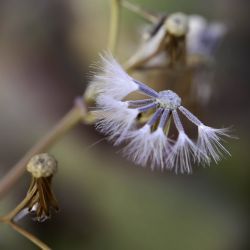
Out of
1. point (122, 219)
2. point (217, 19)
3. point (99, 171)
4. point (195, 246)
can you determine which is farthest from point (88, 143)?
Answer: point (217, 19)

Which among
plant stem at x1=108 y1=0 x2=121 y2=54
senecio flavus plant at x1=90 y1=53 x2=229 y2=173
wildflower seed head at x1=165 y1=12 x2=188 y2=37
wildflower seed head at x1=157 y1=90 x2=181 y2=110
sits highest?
wildflower seed head at x1=165 y1=12 x2=188 y2=37

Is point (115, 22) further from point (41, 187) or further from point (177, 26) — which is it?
point (41, 187)

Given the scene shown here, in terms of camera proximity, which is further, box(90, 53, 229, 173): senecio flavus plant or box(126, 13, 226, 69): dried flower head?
box(126, 13, 226, 69): dried flower head

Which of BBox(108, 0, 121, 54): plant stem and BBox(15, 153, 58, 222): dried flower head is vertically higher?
BBox(108, 0, 121, 54): plant stem

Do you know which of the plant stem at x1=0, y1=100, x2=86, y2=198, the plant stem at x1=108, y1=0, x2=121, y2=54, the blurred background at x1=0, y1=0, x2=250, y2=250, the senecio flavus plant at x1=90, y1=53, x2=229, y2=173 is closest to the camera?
the senecio flavus plant at x1=90, y1=53, x2=229, y2=173

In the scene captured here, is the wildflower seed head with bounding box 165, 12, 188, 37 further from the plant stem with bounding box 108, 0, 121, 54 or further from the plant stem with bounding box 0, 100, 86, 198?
the plant stem with bounding box 0, 100, 86, 198

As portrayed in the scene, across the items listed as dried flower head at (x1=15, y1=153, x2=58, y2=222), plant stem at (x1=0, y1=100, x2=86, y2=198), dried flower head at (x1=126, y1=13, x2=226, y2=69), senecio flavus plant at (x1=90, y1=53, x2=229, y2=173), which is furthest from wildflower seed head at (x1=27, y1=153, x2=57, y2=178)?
dried flower head at (x1=126, y1=13, x2=226, y2=69)

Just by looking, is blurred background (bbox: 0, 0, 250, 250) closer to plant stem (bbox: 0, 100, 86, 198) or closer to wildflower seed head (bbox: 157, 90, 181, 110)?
plant stem (bbox: 0, 100, 86, 198)

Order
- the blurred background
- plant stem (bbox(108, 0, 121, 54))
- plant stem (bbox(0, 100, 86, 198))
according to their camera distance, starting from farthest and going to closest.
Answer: the blurred background, plant stem (bbox(108, 0, 121, 54)), plant stem (bbox(0, 100, 86, 198))
